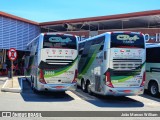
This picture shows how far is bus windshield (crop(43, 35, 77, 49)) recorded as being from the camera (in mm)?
15641

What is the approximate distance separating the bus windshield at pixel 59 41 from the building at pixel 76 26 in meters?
14.7

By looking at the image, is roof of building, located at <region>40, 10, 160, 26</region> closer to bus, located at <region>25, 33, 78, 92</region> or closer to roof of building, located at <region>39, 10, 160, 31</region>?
roof of building, located at <region>39, 10, 160, 31</region>

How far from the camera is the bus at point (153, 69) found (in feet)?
54.9

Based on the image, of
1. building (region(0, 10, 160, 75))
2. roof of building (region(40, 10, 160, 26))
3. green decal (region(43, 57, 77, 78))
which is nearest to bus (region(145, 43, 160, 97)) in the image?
green decal (region(43, 57, 77, 78))

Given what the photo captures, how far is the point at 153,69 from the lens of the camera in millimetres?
17078

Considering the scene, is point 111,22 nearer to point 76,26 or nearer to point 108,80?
point 76,26

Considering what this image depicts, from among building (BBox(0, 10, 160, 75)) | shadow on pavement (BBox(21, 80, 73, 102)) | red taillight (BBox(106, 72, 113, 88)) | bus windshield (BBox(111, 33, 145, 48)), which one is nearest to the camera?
red taillight (BBox(106, 72, 113, 88))

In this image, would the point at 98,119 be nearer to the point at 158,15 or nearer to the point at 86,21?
the point at 158,15

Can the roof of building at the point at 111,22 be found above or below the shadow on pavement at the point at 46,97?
above

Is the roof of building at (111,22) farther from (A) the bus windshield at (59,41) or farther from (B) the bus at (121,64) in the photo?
Answer: (B) the bus at (121,64)

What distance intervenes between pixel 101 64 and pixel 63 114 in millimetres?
4889

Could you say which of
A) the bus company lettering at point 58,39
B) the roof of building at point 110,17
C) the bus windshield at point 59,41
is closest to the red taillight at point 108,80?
the bus windshield at point 59,41

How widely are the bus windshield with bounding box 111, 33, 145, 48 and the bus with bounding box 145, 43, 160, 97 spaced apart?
8.42 ft

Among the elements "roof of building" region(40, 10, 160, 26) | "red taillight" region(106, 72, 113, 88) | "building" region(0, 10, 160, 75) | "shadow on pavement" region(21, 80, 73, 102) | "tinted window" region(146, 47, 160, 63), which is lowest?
"shadow on pavement" region(21, 80, 73, 102)
